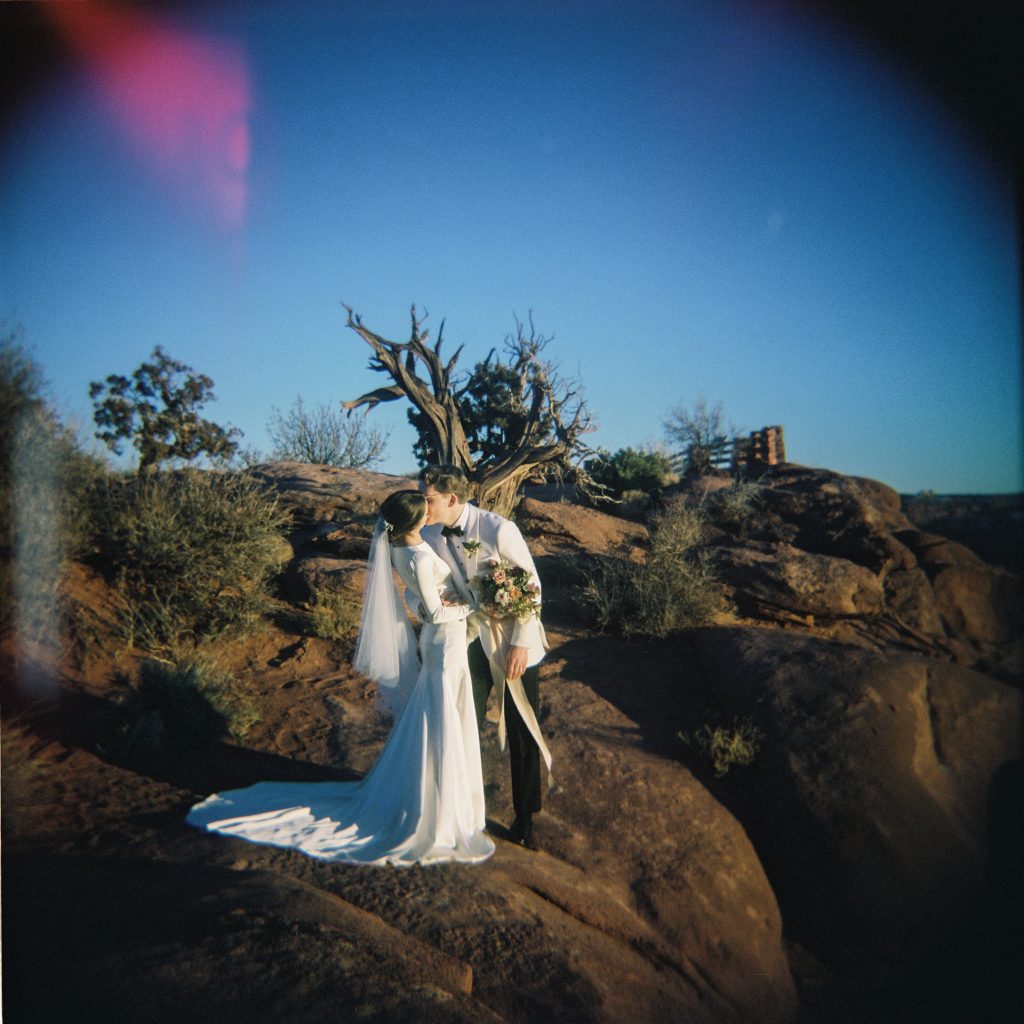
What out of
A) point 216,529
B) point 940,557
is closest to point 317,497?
point 216,529

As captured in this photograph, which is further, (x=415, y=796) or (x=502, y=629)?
(x=502, y=629)

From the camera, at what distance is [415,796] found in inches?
163

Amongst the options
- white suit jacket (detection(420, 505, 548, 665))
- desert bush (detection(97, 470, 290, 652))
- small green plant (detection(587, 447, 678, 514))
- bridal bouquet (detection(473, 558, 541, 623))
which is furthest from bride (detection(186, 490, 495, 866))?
small green plant (detection(587, 447, 678, 514))

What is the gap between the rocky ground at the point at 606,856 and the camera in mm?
2619

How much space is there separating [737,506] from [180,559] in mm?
10569

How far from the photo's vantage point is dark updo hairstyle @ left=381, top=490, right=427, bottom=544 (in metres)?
4.31

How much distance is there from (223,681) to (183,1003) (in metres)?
4.43

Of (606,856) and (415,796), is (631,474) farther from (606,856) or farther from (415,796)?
(415,796)

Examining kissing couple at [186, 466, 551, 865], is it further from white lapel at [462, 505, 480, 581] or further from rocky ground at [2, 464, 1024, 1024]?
rocky ground at [2, 464, 1024, 1024]

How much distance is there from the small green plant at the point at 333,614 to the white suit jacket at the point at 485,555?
13.0 feet

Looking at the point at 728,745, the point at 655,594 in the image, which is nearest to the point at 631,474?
the point at 655,594

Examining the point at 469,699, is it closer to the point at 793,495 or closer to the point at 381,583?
the point at 381,583

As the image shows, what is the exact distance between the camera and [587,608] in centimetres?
925

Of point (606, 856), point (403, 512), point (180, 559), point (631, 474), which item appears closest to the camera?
point (403, 512)
